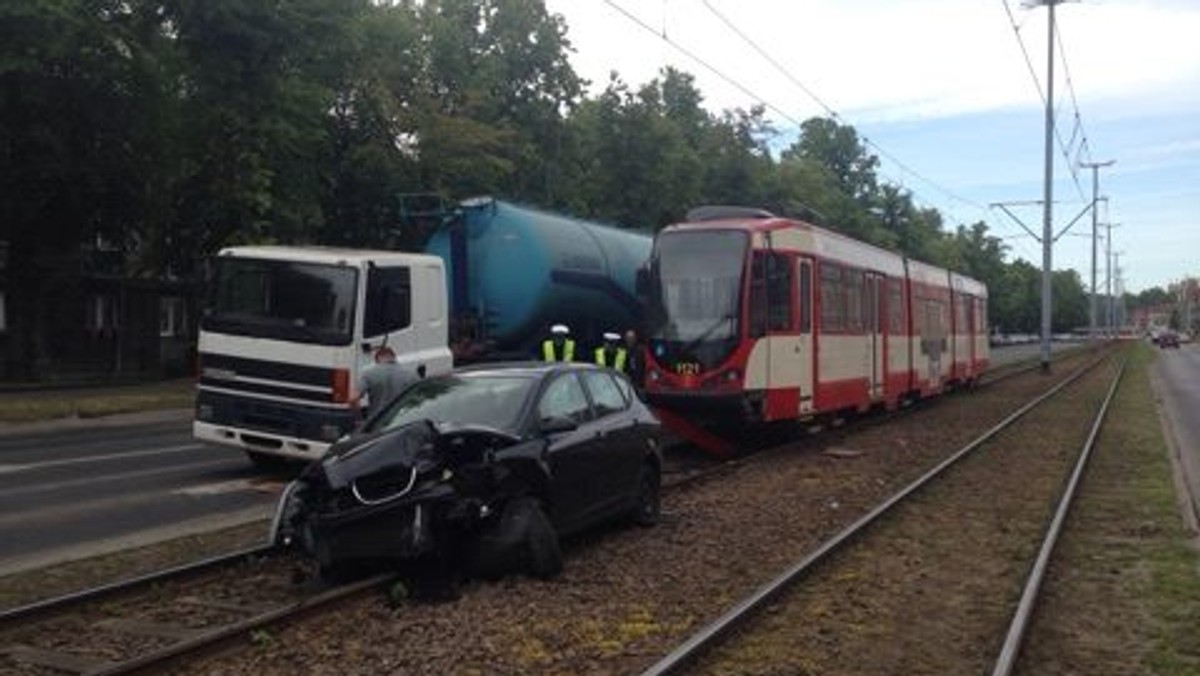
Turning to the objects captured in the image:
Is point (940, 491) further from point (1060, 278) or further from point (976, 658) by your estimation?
point (1060, 278)

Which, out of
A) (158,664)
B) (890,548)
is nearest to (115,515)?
(158,664)

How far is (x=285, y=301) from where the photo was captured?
1477 centimetres

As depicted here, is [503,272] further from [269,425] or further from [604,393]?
[604,393]

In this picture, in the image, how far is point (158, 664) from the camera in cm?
686

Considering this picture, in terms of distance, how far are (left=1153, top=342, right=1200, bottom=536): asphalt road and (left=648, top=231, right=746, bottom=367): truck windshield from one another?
6046mm

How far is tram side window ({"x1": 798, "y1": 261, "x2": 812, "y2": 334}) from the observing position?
1859cm

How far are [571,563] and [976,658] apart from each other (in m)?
3.47

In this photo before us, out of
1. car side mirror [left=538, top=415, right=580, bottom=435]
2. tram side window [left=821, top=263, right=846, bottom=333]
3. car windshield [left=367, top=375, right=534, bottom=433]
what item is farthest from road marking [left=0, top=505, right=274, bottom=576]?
tram side window [left=821, top=263, right=846, bottom=333]

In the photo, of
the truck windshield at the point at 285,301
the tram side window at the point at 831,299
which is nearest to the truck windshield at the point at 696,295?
the tram side window at the point at 831,299

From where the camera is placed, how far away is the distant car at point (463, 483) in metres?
8.66

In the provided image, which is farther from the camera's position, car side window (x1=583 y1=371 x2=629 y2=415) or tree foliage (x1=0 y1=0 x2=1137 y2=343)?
tree foliage (x1=0 y1=0 x2=1137 y2=343)

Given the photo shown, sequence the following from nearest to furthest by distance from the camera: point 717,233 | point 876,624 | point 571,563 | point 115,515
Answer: point 876,624 < point 571,563 < point 115,515 < point 717,233

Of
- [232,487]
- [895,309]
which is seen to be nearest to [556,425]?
[232,487]

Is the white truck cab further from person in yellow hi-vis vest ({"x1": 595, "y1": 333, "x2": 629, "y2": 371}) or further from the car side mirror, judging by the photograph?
the car side mirror
